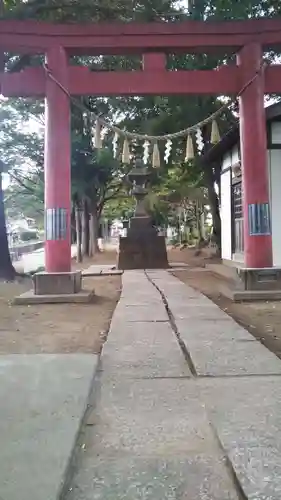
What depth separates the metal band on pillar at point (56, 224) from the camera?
Answer: 9477 millimetres

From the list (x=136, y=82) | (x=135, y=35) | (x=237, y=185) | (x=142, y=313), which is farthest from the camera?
(x=237, y=185)

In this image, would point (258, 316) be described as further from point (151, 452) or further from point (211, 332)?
point (151, 452)

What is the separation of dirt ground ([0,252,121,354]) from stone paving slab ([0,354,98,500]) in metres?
0.58

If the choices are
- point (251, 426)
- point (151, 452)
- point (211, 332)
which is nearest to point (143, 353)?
point (211, 332)

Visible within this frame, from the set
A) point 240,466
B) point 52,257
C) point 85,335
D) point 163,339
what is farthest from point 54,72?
point 240,466

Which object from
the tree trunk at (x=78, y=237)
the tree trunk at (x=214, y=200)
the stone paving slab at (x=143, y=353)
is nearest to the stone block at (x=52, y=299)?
the stone paving slab at (x=143, y=353)

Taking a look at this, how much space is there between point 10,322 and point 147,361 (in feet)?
10.3

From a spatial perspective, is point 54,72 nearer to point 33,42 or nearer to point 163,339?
point 33,42

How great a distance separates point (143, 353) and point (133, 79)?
6.35 meters

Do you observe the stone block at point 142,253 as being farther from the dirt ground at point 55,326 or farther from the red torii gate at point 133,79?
the red torii gate at point 133,79

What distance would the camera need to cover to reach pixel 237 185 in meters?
15.0

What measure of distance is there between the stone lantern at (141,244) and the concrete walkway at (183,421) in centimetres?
1155

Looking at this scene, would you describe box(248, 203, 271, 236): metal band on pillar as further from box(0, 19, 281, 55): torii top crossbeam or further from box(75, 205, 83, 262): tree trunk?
box(75, 205, 83, 262): tree trunk

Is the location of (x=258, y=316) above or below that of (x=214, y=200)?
below
